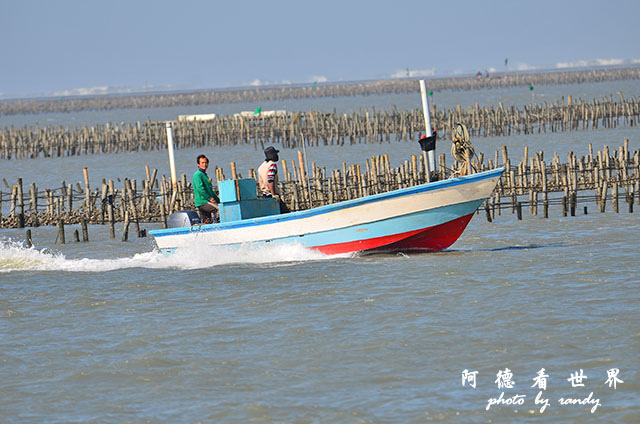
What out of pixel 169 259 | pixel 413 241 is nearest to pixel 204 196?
pixel 169 259

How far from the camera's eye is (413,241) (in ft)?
52.5

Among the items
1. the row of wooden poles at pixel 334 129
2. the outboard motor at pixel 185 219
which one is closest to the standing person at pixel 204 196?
the outboard motor at pixel 185 219

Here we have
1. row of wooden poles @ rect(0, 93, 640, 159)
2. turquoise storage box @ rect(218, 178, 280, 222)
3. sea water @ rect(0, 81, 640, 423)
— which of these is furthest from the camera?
row of wooden poles @ rect(0, 93, 640, 159)

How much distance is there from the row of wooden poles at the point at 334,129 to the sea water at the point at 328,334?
26573 millimetres

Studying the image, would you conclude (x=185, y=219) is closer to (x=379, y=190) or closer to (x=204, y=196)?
(x=204, y=196)

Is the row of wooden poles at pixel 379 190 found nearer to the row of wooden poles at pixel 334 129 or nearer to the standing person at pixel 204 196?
the standing person at pixel 204 196

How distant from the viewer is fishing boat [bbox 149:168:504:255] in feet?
50.4

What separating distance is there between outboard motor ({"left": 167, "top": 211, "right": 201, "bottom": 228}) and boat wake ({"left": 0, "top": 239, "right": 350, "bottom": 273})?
423 millimetres

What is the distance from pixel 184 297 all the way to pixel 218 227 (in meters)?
2.26

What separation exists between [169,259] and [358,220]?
346cm

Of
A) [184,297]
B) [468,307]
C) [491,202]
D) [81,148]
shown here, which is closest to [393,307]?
[468,307]

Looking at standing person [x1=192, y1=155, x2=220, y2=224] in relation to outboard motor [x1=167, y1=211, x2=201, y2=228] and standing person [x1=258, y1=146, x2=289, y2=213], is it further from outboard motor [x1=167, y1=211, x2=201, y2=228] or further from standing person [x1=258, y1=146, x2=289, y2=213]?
standing person [x1=258, y1=146, x2=289, y2=213]

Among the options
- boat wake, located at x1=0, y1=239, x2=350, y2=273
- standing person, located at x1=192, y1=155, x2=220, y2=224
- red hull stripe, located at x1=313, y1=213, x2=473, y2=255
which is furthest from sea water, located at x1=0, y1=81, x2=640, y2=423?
standing person, located at x1=192, y1=155, x2=220, y2=224

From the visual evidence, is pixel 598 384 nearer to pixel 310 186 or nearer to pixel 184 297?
pixel 184 297
